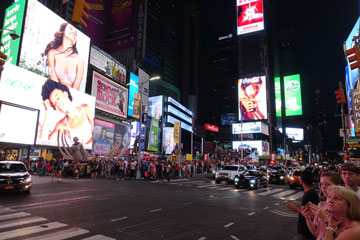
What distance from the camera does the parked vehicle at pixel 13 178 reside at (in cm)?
1138

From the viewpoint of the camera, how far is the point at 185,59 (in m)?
164

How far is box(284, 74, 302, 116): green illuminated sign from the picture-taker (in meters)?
129

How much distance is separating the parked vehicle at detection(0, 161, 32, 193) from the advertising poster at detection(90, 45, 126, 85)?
35.4 metres

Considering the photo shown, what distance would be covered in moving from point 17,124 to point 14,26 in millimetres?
12578

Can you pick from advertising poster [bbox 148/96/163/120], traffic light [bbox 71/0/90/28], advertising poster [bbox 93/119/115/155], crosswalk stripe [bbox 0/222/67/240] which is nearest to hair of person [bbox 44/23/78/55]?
advertising poster [bbox 93/119/115/155]

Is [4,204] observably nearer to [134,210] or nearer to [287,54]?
[134,210]

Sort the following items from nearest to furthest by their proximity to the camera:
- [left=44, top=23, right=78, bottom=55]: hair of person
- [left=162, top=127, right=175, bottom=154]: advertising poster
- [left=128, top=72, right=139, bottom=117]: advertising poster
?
1. [left=44, top=23, right=78, bottom=55]: hair of person
2. [left=128, top=72, right=139, bottom=117]: advertising poster
3. [left=162, top=127, right=175, bottom=154]: advertising poster

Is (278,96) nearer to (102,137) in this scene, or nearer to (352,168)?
(102,137)

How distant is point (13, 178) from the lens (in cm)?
1164

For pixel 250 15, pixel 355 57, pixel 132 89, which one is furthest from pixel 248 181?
pixel 250 15

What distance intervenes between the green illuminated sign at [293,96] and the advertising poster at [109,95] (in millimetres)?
105173

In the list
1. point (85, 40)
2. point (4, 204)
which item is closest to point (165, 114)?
point (85, 40)

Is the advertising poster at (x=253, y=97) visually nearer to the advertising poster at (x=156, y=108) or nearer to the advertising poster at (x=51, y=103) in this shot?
the advertising poster at (x=156, y=108)

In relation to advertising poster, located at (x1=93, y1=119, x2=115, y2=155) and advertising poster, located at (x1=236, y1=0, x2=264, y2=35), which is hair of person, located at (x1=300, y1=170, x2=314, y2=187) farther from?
advertising poster, located at (x1=236, y1=0, x2=264, y2=35)
